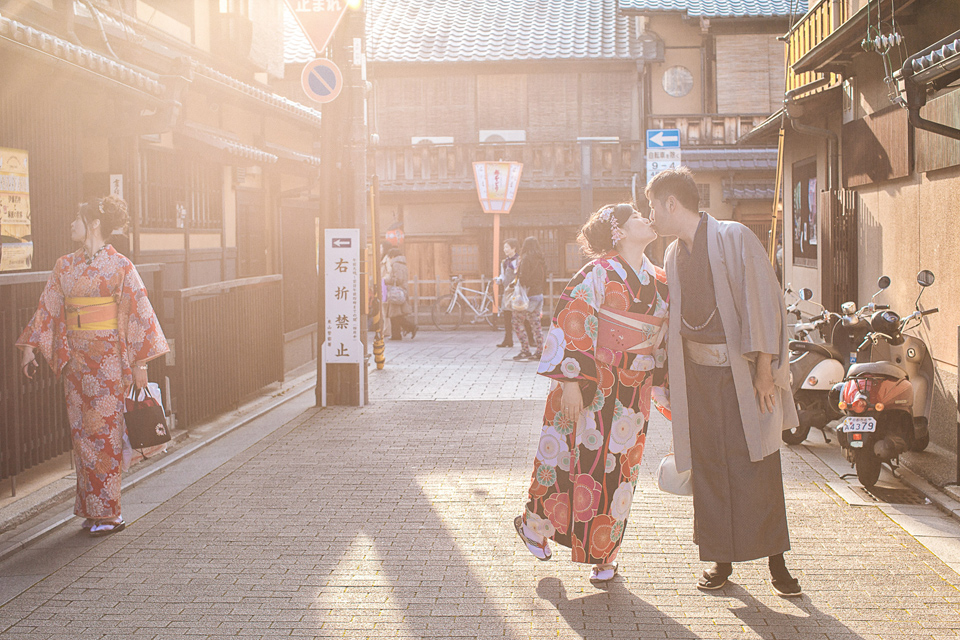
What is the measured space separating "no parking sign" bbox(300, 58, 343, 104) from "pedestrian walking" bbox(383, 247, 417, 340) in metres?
8.98

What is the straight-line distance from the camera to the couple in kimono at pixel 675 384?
186 inches

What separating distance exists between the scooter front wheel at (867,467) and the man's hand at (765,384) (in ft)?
8.37

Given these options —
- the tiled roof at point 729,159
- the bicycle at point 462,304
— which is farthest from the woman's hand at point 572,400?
the tiled roof at point 729,159

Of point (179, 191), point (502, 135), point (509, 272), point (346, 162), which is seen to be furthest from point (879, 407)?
point (502, 135)

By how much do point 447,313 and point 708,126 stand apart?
348 inches

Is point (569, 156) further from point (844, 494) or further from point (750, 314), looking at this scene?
point (750, 314)

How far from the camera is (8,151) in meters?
7.87

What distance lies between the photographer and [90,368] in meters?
6.10

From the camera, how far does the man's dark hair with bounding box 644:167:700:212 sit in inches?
192

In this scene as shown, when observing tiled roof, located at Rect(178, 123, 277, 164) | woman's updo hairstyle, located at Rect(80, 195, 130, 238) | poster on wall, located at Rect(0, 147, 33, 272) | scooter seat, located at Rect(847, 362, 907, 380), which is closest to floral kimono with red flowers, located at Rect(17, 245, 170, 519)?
woman's updo hairstyle, located at Rect(80, 195, 130, 238)

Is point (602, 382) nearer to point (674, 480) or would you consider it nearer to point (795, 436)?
point (674, 480)

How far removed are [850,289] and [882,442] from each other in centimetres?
494

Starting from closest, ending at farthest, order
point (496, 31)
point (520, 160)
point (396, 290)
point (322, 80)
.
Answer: point (322, 80)
point (396, 290)
point (520, 160)
point (496, 31)

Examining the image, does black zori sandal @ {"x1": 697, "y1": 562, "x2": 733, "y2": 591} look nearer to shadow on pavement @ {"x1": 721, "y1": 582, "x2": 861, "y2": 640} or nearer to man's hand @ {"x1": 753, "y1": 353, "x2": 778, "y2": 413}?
shadow on pavement @ {"x1": 721, "y1": 582, "x2": 861, "y2": 640}
